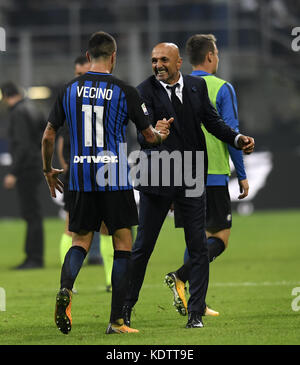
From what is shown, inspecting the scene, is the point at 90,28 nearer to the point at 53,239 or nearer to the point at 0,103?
the point at 0,103

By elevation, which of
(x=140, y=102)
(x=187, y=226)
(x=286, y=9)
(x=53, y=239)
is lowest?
(x=53, y=239)

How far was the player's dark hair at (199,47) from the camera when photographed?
28.2ft

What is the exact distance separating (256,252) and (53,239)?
4.32 meters

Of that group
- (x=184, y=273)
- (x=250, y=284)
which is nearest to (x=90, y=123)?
(x=184, y=273)

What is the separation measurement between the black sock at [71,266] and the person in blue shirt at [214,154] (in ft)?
4.20

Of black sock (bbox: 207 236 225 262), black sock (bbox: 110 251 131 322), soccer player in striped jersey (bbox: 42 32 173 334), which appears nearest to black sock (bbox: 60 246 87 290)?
soccer player in striped jersey (bbox: 42 32 173 334)

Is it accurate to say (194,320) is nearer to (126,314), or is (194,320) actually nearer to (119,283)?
(126,314)

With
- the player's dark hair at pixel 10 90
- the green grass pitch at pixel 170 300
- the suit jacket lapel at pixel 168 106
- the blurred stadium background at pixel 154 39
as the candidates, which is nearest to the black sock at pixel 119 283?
the green grass pitch at pixel 170 300

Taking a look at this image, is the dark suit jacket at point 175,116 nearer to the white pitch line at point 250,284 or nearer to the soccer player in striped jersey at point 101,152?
the soccer player in striped jersey at point 101,152

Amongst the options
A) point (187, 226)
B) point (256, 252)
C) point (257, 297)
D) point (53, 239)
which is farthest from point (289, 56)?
point (187, 226)

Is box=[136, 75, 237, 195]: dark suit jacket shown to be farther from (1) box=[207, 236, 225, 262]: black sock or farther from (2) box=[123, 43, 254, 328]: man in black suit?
(1) box=[207, 236, 225, 262]: black sock

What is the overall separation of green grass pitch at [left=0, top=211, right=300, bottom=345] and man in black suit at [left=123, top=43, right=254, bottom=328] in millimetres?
403

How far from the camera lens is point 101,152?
23.6 ft

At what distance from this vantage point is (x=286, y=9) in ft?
98.8
